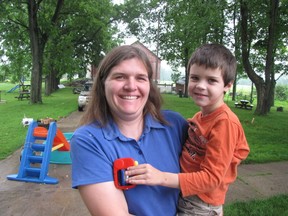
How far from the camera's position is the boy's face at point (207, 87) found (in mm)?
1928

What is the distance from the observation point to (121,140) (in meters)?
1.62

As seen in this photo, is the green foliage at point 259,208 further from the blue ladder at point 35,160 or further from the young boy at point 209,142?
the blue ladder at point 35,160

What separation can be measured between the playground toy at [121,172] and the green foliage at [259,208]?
2982 mm

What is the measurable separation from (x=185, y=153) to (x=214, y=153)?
0.70 ft

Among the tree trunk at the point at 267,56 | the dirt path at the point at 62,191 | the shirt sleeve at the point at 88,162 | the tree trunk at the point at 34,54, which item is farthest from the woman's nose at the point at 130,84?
the tree trunk at the point at 34,54

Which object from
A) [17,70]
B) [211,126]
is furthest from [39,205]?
[17,70]

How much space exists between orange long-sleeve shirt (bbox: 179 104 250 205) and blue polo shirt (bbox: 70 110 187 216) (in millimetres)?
92

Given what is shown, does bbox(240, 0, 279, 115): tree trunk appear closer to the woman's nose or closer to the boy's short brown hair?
the boy's short brown hair

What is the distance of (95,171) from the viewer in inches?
57.3

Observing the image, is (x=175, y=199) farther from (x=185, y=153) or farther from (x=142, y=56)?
(x=142, y=56)

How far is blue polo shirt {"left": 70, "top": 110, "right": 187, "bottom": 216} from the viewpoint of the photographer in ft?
4.86

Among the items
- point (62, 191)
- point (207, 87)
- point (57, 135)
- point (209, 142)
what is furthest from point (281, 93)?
point (209, 142)

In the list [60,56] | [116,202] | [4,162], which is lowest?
[4,162]

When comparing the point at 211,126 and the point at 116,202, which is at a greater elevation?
the point at 211,126
